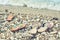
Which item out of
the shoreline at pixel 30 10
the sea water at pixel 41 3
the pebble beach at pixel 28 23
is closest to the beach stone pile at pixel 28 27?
the pebble beach at pixel 28 23

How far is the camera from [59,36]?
147 inches

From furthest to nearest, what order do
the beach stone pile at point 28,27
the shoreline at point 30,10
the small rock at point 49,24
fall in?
the shoreline at point 30,10
the small rock at point 49,24
the beach stone pile at point 28,27

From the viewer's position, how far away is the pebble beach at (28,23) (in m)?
3.75

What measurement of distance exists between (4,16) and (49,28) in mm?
856


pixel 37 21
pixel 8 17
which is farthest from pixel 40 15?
pixel 8 17

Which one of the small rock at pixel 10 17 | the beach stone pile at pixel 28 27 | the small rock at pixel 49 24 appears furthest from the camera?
the small rock at pixel 10 17

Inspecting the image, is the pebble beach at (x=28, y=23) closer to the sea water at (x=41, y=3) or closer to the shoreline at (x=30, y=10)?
the shoreline at (x=30, y=10)

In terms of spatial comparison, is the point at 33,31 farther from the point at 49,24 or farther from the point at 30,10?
the point at 30,10

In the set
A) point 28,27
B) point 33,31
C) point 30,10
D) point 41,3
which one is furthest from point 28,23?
point 41,3

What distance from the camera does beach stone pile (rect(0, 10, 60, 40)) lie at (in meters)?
3.73

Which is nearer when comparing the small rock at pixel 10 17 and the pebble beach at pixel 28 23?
the pebble beach at pixel 28 23

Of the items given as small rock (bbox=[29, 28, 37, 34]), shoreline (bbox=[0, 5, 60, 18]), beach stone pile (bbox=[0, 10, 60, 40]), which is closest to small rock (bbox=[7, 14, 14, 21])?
beach stone pile (bbox=[0, 10, 60, 40])

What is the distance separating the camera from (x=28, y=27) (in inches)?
157

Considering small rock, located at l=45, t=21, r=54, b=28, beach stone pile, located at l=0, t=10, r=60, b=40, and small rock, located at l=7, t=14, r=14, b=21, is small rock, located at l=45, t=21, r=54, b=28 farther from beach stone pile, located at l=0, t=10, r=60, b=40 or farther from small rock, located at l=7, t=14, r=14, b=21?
small rock, located at l=7, t=14, r=14, b=21
